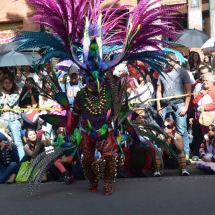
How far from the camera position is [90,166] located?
263 inches

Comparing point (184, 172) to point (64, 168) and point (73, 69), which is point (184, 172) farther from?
point (73, 69)

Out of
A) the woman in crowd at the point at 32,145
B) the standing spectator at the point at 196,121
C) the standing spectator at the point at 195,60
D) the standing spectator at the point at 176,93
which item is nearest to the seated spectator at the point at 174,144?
the standing spectator at the point at 176,93

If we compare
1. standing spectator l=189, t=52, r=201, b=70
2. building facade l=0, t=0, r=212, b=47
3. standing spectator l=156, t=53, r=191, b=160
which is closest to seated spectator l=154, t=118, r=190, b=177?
standing spectator l=156, t=53, r=191, b=160

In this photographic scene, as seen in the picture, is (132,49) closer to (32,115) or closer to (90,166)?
(90,166)

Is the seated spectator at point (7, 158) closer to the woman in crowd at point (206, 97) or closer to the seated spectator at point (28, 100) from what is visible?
the seated spectator at point (28, 100)

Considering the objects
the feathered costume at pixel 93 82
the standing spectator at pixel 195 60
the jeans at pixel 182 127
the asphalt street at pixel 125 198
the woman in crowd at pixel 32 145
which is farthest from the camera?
the standing spectator at pixel 195 60

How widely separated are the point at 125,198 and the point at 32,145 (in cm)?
262

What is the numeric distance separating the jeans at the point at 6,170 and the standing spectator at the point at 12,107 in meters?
1.16

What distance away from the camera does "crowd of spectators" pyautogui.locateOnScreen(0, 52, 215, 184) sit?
798cm

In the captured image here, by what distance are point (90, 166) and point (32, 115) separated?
115 inches

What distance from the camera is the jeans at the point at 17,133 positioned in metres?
9.41

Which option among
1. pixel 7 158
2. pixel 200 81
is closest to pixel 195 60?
pixel 200 81

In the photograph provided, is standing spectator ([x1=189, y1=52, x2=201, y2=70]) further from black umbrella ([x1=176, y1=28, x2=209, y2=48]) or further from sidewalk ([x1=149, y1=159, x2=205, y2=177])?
sidewalk ([x1=149, y1=159, x2=205, y2=177])

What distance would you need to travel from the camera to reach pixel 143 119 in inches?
313
